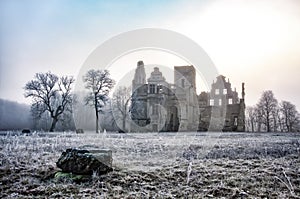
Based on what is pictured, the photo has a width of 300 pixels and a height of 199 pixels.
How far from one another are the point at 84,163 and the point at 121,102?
53572mm

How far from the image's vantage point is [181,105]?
52.7 meters

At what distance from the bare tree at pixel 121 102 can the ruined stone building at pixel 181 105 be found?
22.1 feet

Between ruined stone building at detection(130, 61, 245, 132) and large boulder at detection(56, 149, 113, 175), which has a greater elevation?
ruined stone building at detection(130, 61, 245, 132)

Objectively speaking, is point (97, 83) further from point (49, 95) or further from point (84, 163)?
point (84, 163)

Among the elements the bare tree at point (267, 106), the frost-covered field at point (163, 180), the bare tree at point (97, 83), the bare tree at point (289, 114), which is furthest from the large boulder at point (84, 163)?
the bare tree at point (289, 114)

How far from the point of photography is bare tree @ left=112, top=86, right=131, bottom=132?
58531mm

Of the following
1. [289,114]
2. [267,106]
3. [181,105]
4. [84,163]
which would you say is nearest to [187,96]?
[181,105]

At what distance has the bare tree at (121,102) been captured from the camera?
5853 centimetres

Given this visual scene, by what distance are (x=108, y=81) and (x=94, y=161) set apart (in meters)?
40.3

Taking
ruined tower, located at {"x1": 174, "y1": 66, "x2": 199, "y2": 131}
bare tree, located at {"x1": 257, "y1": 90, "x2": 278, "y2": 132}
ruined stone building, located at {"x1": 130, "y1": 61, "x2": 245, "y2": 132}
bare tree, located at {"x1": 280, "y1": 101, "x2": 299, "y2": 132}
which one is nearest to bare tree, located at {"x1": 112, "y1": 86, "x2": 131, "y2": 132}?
ruined stone building, located at {"x1": 130, "y1": 61, "x2": 245, "y2": 132}

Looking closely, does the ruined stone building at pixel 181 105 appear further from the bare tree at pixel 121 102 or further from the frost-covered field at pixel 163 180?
the frost-covered field at pixel 163 180

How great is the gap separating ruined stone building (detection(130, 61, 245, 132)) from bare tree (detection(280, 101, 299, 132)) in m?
17.1

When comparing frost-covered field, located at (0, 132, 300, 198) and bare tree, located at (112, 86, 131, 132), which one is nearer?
frost-covered field, located at (0, 132, 300, 198)

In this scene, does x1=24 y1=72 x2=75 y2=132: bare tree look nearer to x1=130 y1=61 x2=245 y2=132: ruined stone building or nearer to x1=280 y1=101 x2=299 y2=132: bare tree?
x1=130 y1=61 x2=245 y2=132: ruined stone building
